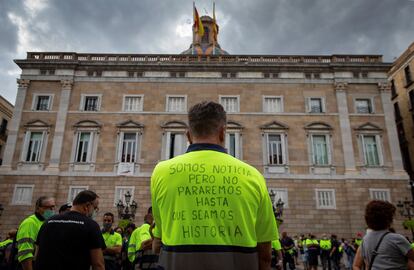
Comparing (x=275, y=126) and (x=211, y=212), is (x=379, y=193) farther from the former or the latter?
(x=211, y=212)

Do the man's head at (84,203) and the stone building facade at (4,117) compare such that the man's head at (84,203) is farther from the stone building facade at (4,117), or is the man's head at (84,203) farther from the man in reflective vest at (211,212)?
the stone building facade at (4,117)

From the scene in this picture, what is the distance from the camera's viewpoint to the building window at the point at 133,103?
23.3m

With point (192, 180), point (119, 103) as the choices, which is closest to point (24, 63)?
point (119, 103)

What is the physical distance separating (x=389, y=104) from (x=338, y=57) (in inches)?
211

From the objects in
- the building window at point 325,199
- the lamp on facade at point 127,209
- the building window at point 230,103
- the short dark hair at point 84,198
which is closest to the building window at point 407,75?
the building window at point 325,199

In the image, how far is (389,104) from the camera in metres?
22.9

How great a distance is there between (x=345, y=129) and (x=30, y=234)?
72.0ft

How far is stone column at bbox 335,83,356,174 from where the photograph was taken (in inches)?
843

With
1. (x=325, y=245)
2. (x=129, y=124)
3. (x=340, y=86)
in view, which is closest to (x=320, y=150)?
(x=340, y=86)

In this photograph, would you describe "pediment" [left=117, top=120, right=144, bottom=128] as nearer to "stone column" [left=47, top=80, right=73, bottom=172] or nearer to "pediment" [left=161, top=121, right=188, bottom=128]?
"pediment" [left=161, top=121, right=188, bottom=128]

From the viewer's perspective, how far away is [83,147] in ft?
73.0

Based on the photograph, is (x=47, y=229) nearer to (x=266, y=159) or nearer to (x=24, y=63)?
(x=266, y=159)

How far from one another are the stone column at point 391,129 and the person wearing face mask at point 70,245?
23.1 metres

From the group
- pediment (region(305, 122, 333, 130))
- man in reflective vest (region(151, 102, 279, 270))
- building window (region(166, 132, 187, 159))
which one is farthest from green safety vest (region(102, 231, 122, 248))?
pediment (region(305, 122, 333, 130))
